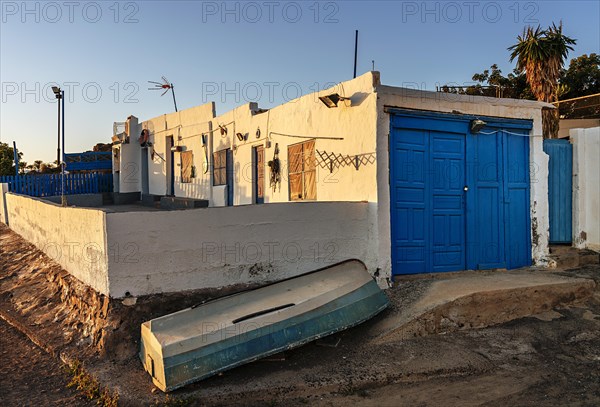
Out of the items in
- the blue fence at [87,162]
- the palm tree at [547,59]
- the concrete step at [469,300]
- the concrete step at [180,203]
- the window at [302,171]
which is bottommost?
the concrete step at [469,300]

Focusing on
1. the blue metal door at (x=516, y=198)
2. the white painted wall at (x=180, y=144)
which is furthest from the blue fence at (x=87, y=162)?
the blue metal door at (x=516, y=198)

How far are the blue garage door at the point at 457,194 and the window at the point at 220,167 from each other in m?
7.00

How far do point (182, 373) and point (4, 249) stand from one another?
31.1 feet

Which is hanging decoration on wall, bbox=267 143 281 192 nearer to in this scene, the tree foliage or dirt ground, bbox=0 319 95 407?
dirt ground, bbox=0 319 95 407

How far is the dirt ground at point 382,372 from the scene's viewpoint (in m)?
4.52

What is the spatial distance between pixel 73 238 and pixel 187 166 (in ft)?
28.4

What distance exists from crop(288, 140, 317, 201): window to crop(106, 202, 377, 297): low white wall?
2.10 m

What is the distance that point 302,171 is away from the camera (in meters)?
9.21

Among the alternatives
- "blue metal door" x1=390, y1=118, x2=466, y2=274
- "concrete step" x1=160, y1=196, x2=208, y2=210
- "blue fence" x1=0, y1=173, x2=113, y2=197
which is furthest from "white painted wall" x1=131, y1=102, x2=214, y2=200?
"blue metal door" x1=390, y1=118, x2=466, y2=274

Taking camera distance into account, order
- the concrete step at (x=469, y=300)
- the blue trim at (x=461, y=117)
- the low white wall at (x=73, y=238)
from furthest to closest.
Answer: the blue trim at (x=461, y=117) < the concrete step at (x=469, y=300) < the low white wall at (x=73, y=238)

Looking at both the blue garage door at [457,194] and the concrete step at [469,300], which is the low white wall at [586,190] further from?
the concrete step at [469,300]

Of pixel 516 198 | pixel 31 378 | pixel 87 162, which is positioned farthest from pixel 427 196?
pixel 87 162

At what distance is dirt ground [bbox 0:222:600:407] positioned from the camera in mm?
4520

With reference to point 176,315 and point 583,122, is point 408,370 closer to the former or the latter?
point 176,315
